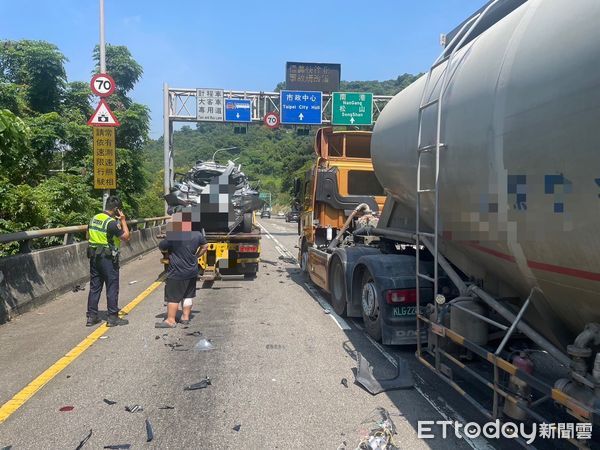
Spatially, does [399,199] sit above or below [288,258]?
above

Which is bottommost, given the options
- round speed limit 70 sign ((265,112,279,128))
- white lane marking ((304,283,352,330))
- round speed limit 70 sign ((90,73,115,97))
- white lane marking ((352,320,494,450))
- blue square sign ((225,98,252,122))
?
white lane marking ((304,283,352,330))

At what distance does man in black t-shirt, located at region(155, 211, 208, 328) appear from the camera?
7238 mm

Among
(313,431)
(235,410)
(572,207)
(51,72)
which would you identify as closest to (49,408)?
(235,410)

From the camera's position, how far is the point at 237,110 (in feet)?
90.4

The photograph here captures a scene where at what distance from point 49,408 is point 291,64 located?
27.6 meters

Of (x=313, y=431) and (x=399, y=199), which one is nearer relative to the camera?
(x=313, y=431)

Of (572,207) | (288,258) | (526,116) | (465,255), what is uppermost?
(526,116)

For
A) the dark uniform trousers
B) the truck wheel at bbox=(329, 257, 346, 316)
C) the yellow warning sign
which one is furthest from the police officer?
the yellow warning sign

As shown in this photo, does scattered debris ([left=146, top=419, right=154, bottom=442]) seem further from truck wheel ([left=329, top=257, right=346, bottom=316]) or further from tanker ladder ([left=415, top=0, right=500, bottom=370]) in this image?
truck wheel ([left=329, top=257, right=346, bottom=316])

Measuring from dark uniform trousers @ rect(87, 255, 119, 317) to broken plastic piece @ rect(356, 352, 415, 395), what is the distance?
3852 mm

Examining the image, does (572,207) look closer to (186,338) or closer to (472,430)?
(472,430)

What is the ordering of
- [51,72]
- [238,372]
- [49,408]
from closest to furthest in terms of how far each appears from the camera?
1. [49,408]
2. [238,372]
3. [51,72]

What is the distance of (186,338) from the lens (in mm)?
6539

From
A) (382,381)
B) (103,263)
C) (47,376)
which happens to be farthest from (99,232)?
(382,381)
